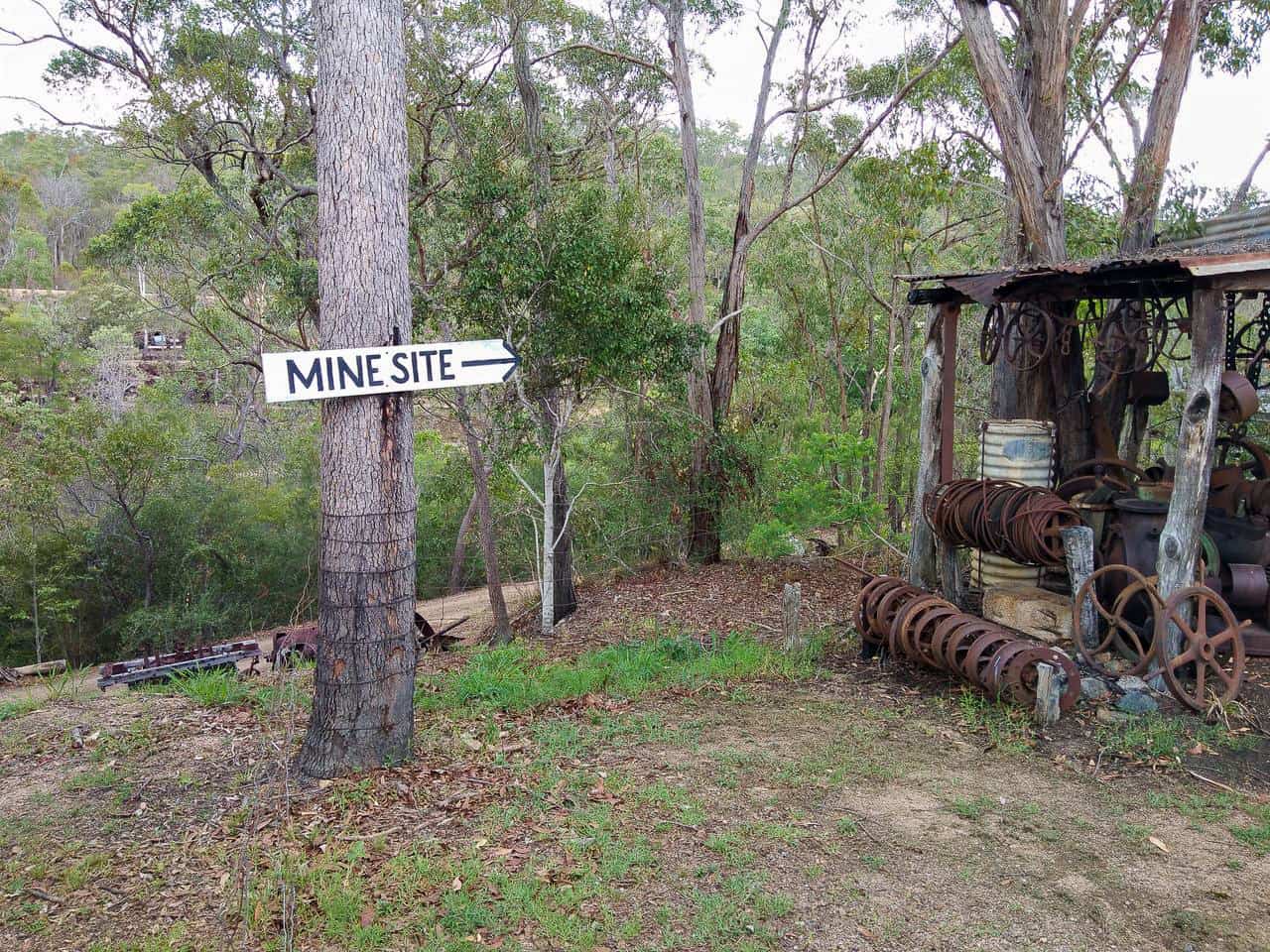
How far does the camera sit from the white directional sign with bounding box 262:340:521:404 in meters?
4.29

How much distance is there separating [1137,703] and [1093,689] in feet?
0.87

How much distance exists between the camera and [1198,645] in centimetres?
602

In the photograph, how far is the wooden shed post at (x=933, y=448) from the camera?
8.05 meters

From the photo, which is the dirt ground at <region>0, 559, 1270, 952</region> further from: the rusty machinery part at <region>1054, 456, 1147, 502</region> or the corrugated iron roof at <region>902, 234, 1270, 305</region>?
the corrugated iron roof at <region>902, 234, 1270, 305</region>

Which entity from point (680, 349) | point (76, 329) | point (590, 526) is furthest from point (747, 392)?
point (76, 329)

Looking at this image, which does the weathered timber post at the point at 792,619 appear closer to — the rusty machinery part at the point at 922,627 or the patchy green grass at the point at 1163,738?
the rusty machinery part at the point at 922,627

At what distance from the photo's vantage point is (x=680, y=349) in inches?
435

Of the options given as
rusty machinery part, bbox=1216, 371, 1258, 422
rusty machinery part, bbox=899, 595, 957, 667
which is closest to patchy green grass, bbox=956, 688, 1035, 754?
rusty machinery part, bbox=899, 595, 957, 667

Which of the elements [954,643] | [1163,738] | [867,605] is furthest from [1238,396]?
[867,605]

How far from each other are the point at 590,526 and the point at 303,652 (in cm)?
580

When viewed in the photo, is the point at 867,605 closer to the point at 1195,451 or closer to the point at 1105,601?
the point at 1105,601

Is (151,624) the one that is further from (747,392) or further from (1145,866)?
(1145,866)

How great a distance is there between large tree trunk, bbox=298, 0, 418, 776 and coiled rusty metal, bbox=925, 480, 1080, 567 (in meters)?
4.64

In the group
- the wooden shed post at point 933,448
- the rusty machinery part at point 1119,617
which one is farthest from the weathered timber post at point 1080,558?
the wooden shed post at point 933,448
